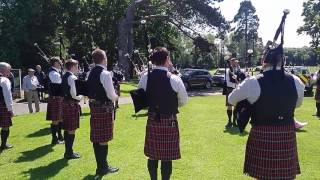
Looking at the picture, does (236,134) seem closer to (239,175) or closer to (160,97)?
(239,175)

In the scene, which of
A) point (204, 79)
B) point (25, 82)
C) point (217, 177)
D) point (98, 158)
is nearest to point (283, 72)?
point (217, 177)

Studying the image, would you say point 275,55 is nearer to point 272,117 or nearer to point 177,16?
point 272,117

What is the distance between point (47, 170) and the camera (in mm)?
7289

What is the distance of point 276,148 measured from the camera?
463cm

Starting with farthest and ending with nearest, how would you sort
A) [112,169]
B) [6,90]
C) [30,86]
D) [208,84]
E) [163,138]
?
[208,84], [30,86], [6,90], [112,169], [163,138]

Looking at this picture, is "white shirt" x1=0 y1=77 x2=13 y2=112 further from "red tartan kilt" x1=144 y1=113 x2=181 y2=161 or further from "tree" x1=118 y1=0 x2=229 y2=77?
"tree" x1=118 y1=0 x2=229 y2=77

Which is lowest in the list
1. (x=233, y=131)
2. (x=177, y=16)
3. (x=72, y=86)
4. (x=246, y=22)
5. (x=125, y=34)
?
(x=233, y=131)

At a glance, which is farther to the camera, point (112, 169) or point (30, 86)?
point (30, 86)

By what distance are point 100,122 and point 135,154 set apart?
1.88 metres

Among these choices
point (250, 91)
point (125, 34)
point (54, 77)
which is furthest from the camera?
point (125, 34)

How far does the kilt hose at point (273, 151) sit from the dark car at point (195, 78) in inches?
964

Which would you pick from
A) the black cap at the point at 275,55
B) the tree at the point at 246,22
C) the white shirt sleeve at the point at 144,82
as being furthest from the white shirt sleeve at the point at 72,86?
the tree at the point at 246,22

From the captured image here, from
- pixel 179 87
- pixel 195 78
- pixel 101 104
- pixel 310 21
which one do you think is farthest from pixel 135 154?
pixel 310 21

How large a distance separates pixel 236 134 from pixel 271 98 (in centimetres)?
604
